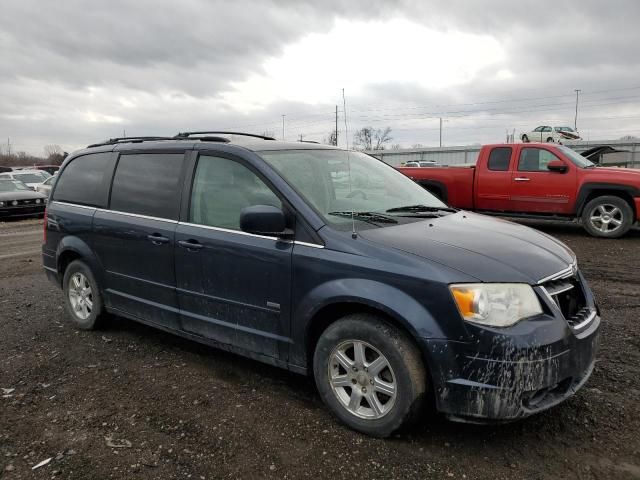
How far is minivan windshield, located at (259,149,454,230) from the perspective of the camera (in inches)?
135

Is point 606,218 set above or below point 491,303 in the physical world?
below

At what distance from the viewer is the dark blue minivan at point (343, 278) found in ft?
8.85

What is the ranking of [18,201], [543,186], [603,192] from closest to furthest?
[603,192] < [543,186] < [18,201]

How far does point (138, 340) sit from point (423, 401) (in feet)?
9.77

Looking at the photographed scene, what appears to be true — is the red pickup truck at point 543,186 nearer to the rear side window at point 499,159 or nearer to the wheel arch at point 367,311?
the rear side window at point 499,159

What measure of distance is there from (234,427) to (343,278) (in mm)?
1156

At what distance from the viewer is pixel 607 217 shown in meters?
9.48

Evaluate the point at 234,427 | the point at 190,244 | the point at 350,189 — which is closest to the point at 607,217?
the point at 350,189

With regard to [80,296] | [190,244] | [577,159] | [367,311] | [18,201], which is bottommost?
[80,296]

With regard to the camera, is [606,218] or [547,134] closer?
[606,218]

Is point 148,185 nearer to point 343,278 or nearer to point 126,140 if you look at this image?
point 126,140

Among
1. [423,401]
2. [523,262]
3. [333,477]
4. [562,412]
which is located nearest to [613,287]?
[562,412]

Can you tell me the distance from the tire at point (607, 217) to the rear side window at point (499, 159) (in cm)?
175

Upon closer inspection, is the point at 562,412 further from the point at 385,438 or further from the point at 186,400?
the point at 186,400
